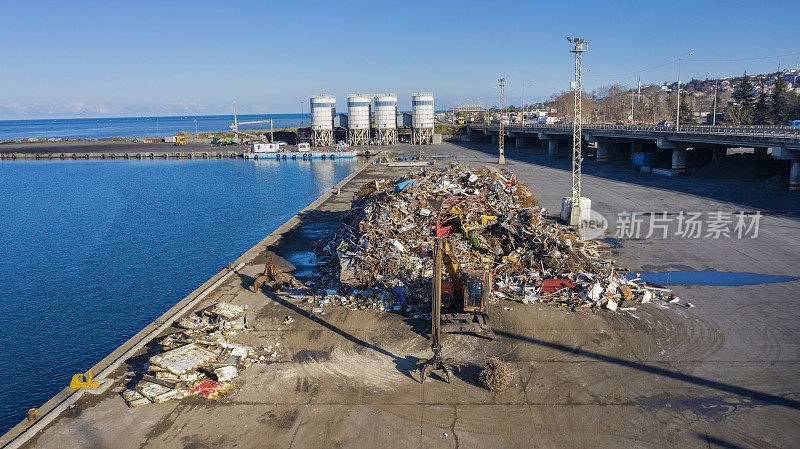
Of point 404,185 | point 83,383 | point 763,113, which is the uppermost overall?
point 763,113

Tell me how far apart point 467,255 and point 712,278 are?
990 centimetres

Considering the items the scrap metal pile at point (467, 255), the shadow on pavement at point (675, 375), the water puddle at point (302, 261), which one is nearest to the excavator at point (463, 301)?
the shadow on pavement at point (675, 375)

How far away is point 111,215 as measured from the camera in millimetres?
44656

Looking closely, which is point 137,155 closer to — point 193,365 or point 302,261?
point 302,261

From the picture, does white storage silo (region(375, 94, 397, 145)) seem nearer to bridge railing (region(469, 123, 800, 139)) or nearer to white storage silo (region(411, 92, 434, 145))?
white storage silo (region(411, 92, 434, 145))

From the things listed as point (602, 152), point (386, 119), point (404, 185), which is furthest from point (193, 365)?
point (386, 119)

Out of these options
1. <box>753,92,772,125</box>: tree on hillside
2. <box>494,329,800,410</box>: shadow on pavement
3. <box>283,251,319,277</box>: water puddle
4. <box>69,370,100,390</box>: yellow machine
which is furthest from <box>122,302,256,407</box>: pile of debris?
<box>753,92,772,125</box>: tree on hillside

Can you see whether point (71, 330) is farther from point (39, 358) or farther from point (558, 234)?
point (558, 234)

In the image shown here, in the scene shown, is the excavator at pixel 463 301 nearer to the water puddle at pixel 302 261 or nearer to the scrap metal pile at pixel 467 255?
the scrap metal pile at pixel 467 255

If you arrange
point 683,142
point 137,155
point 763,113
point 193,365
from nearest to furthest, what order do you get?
point 193,365 → point 683,142 → point 763,113 → point 137,155

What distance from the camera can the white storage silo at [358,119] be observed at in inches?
3948

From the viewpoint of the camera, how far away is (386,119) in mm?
102000

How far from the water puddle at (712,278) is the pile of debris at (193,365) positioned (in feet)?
50.3

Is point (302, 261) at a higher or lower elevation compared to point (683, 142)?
lower
